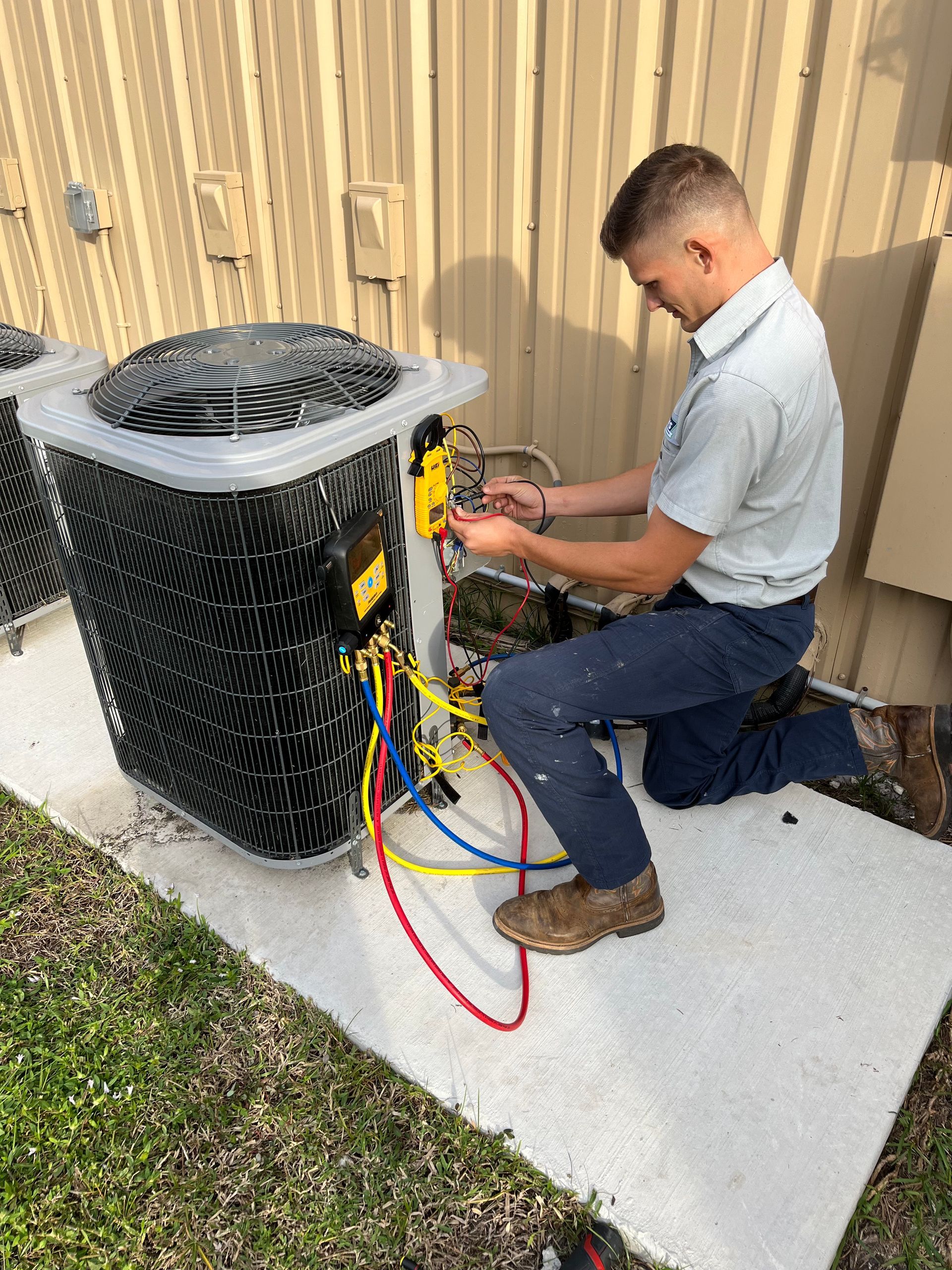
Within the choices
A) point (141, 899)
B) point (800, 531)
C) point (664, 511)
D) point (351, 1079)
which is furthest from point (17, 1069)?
point (800, 531)

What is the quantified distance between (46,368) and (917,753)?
9.09 feet

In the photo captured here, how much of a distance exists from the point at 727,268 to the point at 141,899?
6.34 ft

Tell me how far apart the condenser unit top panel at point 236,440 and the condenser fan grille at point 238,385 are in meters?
0.02

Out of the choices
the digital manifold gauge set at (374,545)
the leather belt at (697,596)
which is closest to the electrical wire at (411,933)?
the digital manifold gauge set at (374,545)

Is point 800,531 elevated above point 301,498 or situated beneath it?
situated beneath

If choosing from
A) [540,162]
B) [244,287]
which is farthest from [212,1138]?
[244,287]

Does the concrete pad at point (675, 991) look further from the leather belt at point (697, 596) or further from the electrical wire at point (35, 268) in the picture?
the electrical wire at point (35, 268)

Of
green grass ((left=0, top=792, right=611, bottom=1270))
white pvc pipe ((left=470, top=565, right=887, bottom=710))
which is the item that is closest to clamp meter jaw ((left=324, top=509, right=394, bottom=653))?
white pvc pipe ((left=470, top=565, right=887, bottom=710))

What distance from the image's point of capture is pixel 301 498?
1.72 meters

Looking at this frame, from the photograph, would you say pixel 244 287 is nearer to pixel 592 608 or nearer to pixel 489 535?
pixel 592 608

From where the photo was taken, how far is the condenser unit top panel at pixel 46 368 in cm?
276

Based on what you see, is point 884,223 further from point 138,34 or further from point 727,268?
point 138,34

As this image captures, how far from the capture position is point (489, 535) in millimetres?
2006

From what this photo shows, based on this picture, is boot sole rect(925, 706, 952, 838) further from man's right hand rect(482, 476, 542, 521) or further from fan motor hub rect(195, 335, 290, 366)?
fan motor hub rect(195, 335, 290, 366)
